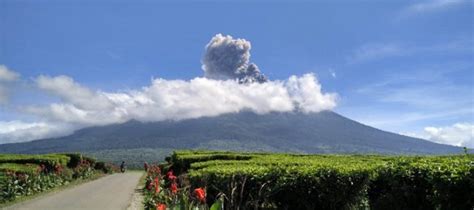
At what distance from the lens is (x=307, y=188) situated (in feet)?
37.4

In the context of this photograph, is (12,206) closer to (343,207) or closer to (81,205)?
(81,205)

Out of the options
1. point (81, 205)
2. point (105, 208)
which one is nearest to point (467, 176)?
point (105, 208)

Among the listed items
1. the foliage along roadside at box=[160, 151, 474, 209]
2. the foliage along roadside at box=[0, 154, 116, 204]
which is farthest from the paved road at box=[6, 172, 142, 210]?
the foliage along roadside at box=[160, 151, 474, 209]

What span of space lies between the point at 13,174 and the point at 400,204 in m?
17.2

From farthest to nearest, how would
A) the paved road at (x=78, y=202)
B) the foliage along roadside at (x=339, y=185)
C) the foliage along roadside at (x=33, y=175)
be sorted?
the foliage along roadside at (x=33, y=175) → the paved road at (x=78, y=202) → the foliage along roadside at (x=339, y=185)

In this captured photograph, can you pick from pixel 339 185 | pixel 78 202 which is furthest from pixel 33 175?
pixel 339 185

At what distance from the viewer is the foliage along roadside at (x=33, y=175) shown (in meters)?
21.3

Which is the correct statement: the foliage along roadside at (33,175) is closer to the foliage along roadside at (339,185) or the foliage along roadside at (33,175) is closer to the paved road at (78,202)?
the paved road at (78,202)

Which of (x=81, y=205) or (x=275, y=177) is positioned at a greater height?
(x=275, y=177)

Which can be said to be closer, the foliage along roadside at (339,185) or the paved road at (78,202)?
the foliage along roadside at (339,185)

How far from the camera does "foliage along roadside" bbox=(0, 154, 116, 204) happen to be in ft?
69.8

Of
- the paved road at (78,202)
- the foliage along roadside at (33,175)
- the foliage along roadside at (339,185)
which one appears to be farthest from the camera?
the foliage along roadside at (33,175)

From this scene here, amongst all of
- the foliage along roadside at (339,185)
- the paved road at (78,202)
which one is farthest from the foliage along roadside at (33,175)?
the foliage along roadside at (339,185)

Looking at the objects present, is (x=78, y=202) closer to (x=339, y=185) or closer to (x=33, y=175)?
(x=33, y=175)
